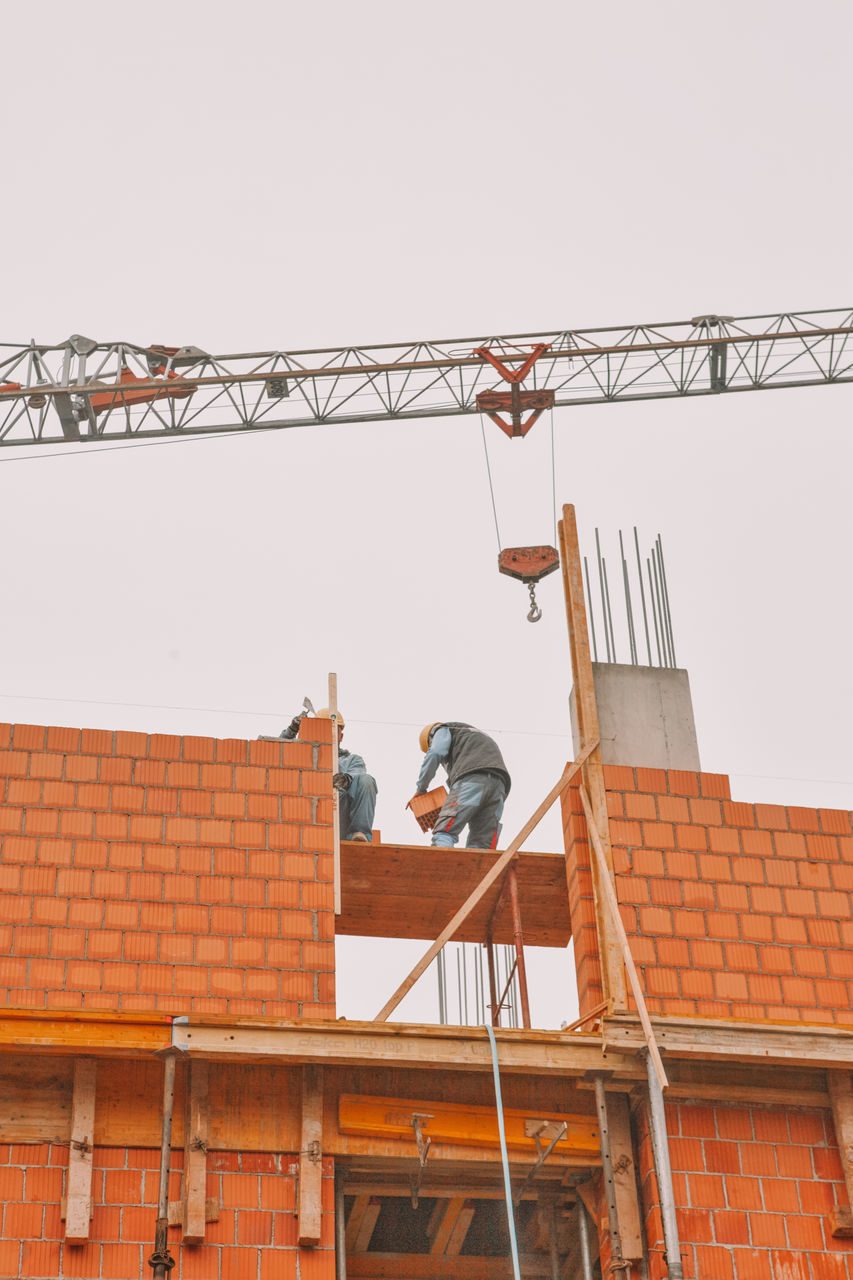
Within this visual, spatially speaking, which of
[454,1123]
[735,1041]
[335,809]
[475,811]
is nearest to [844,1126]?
[735,1041]

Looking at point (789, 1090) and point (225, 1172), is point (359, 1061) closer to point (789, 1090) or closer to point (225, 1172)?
point (225, 1172)

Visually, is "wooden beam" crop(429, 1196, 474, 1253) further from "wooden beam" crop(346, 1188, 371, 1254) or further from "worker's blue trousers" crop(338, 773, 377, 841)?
"worker's blue trousers" crop(338, 773, 377, 841)

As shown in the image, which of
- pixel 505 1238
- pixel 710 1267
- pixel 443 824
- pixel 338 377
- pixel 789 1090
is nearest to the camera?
pixel 710 1267

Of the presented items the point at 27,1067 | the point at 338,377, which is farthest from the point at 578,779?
the point at 338,377

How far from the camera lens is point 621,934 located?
10.6m

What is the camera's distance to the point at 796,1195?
10.1 meters

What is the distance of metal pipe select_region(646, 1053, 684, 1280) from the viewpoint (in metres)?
9.38

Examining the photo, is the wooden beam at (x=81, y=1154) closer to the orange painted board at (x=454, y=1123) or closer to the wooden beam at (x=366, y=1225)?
the orange painted board at (x=454, y=1123)

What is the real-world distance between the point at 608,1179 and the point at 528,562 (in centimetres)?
1119

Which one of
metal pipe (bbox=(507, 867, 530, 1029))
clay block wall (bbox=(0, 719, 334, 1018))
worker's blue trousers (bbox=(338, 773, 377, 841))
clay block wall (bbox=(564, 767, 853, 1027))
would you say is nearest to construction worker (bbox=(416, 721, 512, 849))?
worker's blue trousers (bbox=(338, 773, 377, 841))

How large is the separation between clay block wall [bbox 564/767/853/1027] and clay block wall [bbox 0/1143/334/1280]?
243cm

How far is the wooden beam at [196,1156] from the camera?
371 inches

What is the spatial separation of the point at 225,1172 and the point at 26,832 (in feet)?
8.35

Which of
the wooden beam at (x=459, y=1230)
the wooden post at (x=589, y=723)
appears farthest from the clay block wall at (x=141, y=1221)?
the wooden post at (x=589, y=723)
